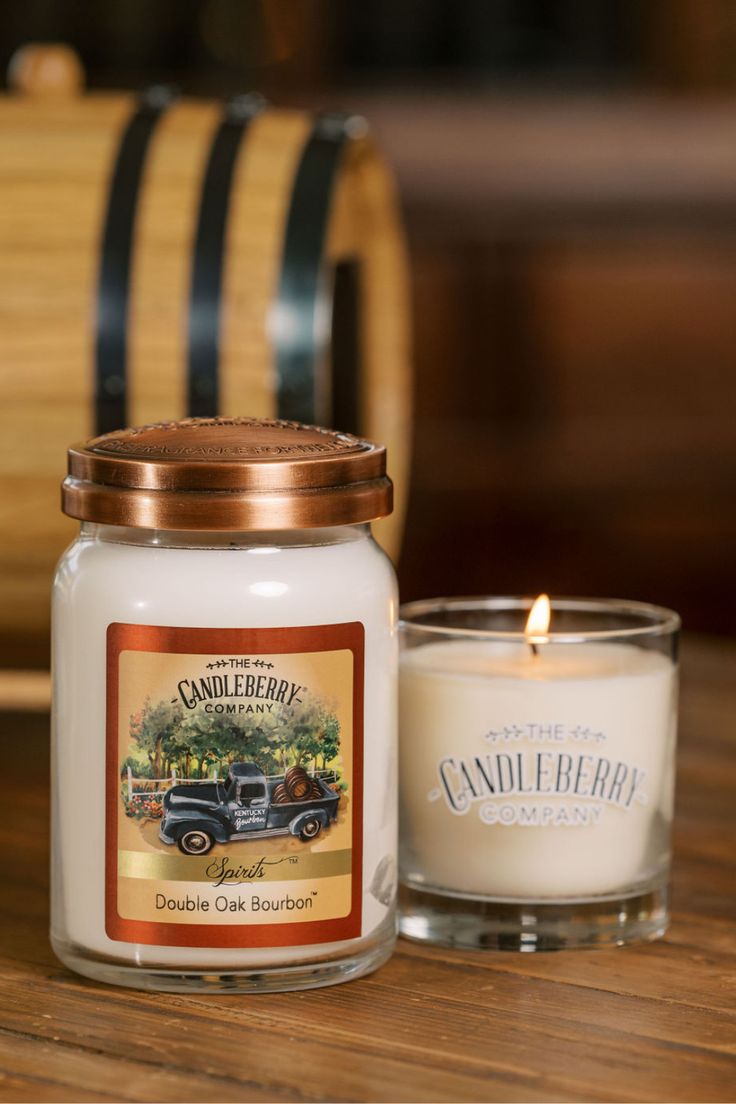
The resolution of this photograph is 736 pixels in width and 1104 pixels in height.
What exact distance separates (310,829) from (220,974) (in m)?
0.07

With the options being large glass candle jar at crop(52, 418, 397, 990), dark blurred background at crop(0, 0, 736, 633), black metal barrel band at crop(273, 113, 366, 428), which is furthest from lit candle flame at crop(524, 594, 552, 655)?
dark blurred background at crop(0, 0, 736, 633)

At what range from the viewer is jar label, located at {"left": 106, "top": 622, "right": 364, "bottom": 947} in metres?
0.66

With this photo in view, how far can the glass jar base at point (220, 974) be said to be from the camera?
68cm

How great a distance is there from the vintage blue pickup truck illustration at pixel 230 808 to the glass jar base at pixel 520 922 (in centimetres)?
12

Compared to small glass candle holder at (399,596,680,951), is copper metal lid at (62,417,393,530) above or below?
above

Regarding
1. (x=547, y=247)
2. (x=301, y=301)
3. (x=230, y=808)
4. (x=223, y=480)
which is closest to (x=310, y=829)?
(x=230, y=808)

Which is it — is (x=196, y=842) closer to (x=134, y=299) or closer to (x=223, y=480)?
(x=223, y=480)

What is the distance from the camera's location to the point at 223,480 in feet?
2.15

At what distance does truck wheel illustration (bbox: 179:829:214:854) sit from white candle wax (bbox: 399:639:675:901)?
0.13 meters

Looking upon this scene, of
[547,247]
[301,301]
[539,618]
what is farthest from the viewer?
[547,247]

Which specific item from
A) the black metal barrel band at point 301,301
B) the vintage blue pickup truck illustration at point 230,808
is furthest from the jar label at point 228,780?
Result: the black metal barrel band at point 301,301

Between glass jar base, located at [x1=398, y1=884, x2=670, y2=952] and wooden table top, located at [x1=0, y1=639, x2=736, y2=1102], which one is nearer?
wooden table top, located at [x1=0, y1=639, x2=736, y2=1102]

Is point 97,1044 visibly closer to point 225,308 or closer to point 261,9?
point 225,308

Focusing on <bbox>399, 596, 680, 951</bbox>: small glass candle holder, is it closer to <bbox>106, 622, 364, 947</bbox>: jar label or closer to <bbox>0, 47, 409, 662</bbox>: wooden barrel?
<bbox>106, 622, 364, 947</bbox>: jar label
